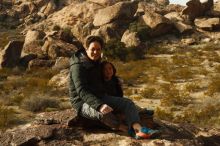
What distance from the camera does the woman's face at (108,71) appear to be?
6.46 metres

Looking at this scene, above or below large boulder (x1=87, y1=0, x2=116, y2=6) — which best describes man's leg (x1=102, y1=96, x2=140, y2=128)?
below

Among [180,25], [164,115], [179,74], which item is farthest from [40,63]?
[180,25]

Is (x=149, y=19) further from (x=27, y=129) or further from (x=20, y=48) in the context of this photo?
(x=27, y=129)

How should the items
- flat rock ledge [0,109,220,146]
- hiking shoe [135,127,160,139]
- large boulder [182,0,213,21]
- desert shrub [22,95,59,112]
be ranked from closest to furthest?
1. hiking shoe [135,127,160,139]
2. flat rock ledge [0,109,220,146]
3. desert shrub [22,95,59,112]
4. large boulder [182,0,213,21]

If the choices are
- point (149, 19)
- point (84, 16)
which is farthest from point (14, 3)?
point (149, 19)

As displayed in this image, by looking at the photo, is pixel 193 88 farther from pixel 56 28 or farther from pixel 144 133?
pixel 56 28

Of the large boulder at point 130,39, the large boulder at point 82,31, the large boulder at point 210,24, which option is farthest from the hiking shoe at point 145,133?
the large boulder at point 210,24

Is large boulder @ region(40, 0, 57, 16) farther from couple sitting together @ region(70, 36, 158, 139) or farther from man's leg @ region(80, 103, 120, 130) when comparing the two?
man's leg @ region(80, 103, 120, 130)

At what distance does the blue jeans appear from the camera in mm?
6180

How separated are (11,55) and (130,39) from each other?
10.5m

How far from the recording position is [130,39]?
33.3m

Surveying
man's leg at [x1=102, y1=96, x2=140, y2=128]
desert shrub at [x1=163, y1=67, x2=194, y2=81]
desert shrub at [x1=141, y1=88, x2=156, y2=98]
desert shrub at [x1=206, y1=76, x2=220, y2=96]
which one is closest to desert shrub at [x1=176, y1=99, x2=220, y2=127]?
desert shrub at [x1=206, y1=76, x2=220, y2=96]

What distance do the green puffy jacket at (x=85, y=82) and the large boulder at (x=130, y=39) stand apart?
25662mm

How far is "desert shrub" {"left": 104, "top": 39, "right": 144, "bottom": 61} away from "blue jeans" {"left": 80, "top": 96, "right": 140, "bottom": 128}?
914 inches
